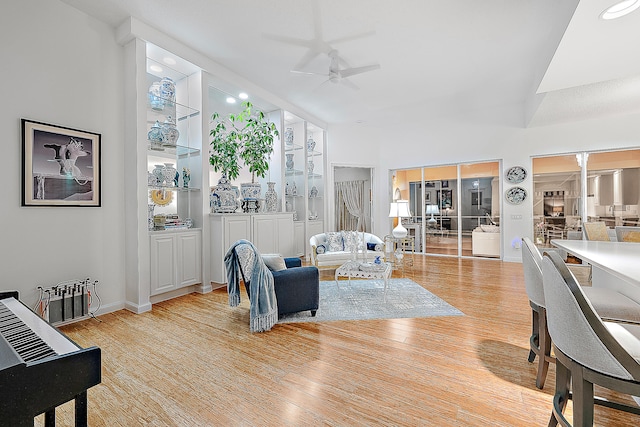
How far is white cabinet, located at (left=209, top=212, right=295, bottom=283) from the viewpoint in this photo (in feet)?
14.3

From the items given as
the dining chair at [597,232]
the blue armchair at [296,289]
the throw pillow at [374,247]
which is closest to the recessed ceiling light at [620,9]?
the dining chair at [597,232]

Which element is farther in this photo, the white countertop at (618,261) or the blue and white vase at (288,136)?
the blue and white vase at (288,136)

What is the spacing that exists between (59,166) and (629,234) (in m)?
6.34

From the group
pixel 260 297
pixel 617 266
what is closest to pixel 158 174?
pixel 260 297

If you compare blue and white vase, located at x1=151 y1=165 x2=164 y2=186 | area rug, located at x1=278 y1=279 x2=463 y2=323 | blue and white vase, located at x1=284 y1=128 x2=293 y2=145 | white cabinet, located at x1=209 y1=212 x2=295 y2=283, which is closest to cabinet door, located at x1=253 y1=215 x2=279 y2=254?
white cabinet, located at x1=209 y1=212 x2=295 y2=283

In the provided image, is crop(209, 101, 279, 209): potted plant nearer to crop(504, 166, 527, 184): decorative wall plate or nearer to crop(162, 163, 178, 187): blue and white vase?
crop(162, 163, 178, 187): blue and white vase

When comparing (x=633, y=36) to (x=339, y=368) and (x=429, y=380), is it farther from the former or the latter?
(x=339, y=368)

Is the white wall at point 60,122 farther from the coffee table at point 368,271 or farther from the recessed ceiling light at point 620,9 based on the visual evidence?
the recessed ceiling light at point 620,9

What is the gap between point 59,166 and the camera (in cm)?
312

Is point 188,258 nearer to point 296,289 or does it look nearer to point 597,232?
point 296,289

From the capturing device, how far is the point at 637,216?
18.6ft

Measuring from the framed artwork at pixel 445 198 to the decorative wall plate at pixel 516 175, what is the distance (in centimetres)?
126

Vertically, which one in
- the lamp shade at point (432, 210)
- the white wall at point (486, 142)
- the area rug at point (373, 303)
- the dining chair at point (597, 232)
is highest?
the white wall at point (486, 142)

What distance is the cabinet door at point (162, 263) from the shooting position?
3703mm
